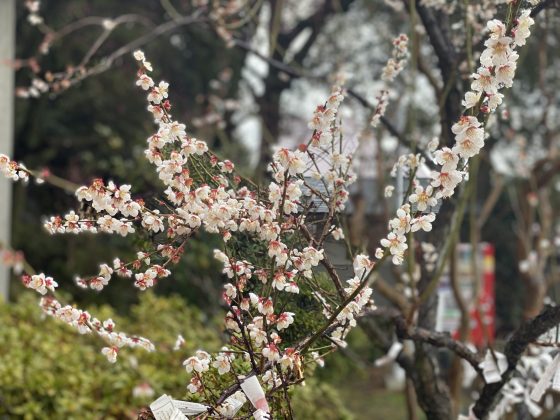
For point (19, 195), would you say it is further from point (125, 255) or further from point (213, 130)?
point (213, 130)

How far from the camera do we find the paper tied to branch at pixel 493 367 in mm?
2637

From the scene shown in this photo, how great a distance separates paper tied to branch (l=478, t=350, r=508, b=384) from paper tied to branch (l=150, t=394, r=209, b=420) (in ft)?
3.38

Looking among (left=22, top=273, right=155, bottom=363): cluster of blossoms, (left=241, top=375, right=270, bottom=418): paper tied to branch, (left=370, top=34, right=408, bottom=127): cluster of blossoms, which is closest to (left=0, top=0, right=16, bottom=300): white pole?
(left=370, top=34, right=408, bottom=127): cluster of blossoms

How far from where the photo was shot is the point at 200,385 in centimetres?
202

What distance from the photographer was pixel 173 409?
1.97 m

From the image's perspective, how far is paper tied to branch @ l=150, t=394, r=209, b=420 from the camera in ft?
6.38

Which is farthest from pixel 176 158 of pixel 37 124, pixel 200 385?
pixel 37 124

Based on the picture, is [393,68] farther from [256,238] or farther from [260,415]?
[260,415]

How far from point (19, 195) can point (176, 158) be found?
8.44 m

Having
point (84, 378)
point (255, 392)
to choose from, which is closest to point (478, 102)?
point (255, 392)

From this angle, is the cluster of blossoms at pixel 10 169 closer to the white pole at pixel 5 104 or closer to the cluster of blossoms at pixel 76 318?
the cluster of blossoms at pixel 76 318

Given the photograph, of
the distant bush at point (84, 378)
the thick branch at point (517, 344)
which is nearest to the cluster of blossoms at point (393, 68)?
the thick branch at point (517, 344)

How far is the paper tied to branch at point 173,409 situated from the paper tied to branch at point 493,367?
3.38 ft

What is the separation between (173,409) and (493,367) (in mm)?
1144
